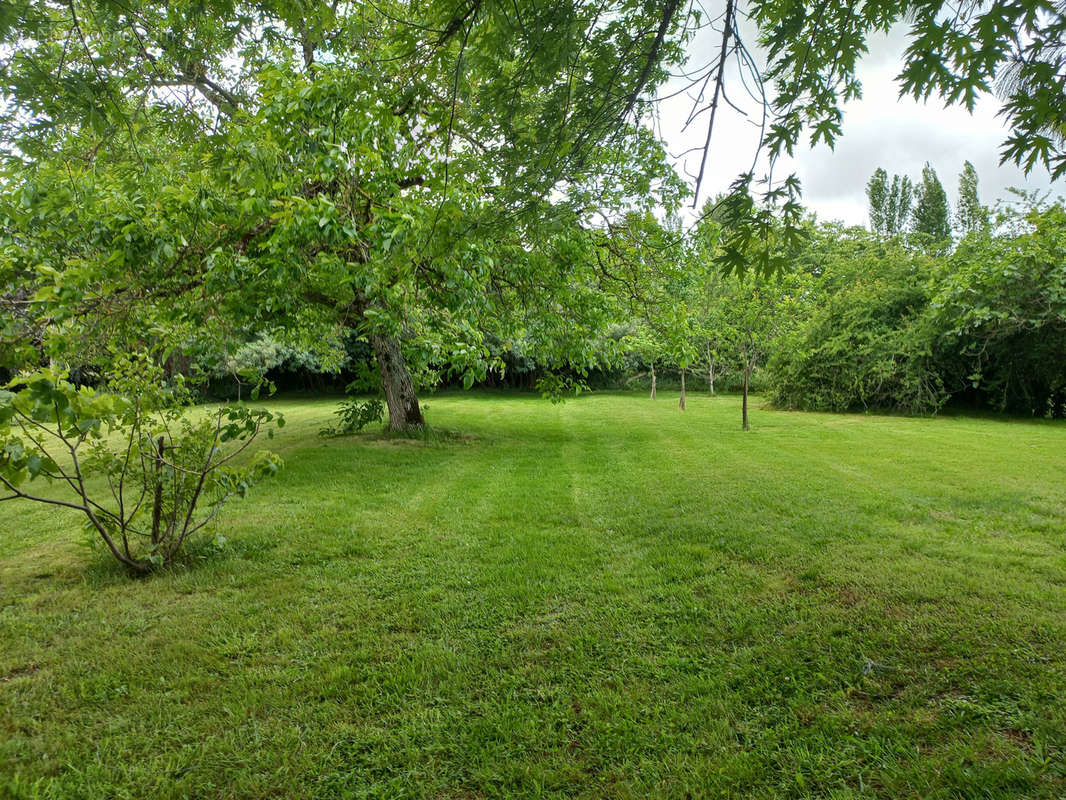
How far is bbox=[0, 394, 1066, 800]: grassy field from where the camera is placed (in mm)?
1940

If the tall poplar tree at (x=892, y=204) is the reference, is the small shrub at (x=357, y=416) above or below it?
below

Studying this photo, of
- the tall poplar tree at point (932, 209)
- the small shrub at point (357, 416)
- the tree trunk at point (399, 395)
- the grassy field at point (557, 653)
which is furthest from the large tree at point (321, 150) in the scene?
the tall poplar tree at point (932, 209)

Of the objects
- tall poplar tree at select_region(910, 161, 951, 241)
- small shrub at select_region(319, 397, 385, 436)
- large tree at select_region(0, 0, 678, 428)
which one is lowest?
small shrub at select_region(319, 397, 385, 436)

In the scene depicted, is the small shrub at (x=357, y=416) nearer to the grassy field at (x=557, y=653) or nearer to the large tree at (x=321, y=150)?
the large tree at (x=321, y=150)

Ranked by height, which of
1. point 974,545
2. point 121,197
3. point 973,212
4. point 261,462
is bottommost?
point 974,545

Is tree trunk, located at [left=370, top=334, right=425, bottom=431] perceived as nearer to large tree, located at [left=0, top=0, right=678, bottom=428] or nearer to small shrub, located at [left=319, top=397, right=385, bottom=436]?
small shrub, located at [left=319, top=397, right=385, bottom=436]

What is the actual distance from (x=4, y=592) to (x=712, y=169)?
5397 mm

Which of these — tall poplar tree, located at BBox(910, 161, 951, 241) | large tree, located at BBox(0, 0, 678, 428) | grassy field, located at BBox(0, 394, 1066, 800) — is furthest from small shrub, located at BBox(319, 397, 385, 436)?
tall poplar tree, located at BBox(910, 161, 951, 241)

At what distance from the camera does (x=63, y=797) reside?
1855 mm

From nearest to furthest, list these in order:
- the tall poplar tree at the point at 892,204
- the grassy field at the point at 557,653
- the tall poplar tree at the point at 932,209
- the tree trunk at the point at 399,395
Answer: the grassy field at the point at 557,653, the tree trunk at the point at 399,395, the tall poplar tree at the point at 932,209, the tall poplar tree at the point at 892,204

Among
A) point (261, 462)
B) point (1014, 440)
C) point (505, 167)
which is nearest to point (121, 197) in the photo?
point (261, 462)

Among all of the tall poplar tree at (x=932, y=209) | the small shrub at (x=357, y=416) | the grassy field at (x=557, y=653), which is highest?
the tall poplar tree at (x=932, y=209)

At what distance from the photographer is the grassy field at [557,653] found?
1940 mm

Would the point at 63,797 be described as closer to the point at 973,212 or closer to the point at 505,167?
the point at 505,167
